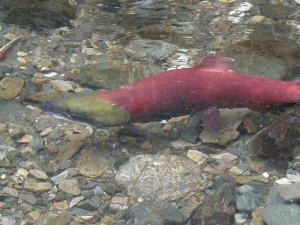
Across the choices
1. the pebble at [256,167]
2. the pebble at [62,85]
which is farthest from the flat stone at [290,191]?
the pebble at [62,85]

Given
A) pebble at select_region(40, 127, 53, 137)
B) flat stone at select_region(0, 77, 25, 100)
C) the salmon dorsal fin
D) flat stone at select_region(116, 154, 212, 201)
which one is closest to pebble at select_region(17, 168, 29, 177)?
pebble at select_region(40, 127, 53, 137)

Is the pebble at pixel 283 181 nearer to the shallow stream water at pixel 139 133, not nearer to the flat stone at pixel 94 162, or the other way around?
the shallow stream water at pixel 139 133

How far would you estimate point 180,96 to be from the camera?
4.62 metres

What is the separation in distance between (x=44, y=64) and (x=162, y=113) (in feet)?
5.50

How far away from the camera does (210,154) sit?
15.6 ft

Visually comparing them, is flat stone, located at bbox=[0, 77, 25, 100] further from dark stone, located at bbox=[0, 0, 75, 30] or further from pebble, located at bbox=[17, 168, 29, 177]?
dark stone, located at bbox=[0, 0, 75, 30]

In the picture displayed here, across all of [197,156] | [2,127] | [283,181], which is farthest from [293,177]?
[2,127]

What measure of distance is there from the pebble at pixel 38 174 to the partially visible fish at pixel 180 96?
48cm

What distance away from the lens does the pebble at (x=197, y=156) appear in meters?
4.70

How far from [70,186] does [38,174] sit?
0.28 m

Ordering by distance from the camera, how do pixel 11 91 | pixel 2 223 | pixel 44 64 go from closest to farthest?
pixel 2 223 < pixel 11 91 < pixel 44 64

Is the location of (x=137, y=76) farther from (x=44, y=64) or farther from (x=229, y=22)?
(x=229, y=22)

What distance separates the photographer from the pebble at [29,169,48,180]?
179 inches

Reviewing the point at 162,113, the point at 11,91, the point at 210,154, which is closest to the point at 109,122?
the point at 162,113
